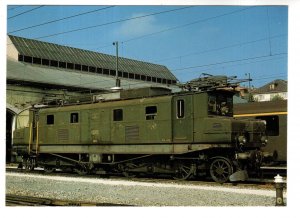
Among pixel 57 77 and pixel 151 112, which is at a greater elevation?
pixel 57 77

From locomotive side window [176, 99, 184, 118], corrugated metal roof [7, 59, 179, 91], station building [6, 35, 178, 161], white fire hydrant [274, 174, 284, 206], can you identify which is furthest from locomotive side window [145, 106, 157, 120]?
corrugated metal roof [7, 59, 179, 91]

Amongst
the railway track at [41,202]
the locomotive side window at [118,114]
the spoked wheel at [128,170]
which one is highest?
the locomotive side window at [118,114]

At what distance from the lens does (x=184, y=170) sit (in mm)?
15352

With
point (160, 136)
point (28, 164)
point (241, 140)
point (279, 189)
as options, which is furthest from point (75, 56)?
point (279, 189)

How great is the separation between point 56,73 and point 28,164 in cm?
1237

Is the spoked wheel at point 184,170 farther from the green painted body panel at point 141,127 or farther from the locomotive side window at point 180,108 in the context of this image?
the locomotive side window at point 180,108

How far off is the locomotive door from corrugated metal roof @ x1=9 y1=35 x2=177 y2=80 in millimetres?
16564

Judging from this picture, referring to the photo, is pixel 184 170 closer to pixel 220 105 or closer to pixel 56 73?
pixel 220 105

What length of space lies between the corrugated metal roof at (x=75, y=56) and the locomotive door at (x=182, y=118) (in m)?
16.6

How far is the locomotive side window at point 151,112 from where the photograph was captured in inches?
619

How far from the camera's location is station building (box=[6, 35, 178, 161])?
28.0 metres

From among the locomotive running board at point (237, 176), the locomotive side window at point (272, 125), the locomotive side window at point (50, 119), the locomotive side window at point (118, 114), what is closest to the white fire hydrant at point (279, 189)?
the locomotive running board at point (237, 176)

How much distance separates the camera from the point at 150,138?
15.7 meters
